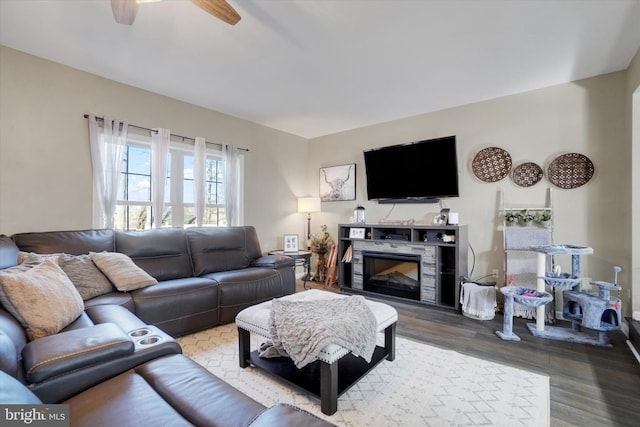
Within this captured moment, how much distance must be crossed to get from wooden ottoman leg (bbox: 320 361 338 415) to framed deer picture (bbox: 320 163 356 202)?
3428 millimetres

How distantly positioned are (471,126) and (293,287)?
3.11 m

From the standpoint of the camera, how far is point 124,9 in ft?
5.66

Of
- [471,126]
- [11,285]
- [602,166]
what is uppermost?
[471,126]

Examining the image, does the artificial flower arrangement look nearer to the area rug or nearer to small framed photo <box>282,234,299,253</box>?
small framed photo <box>282,234,299,253</box>

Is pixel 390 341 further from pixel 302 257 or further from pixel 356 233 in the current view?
pixel 302 257

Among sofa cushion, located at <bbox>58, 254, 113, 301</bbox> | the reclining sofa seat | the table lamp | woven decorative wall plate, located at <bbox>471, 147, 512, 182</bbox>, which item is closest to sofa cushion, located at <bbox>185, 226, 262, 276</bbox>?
the reclining sofa seat

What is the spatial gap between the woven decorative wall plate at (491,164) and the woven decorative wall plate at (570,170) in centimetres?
43

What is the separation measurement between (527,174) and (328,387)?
10.8 ft

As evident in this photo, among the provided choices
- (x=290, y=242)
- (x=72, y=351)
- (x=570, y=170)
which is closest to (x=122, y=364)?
(x=72, y=351)

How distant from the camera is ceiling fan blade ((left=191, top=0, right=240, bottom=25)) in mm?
1643

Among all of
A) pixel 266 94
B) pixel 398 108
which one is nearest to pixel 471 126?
pixel 398 108

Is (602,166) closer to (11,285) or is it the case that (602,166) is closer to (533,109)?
(533,109)

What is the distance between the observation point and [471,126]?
373cm

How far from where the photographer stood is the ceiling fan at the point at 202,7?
165 centimetres
